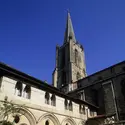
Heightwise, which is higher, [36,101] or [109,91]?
[109,91]

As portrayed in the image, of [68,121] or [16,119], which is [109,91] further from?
[16,119]

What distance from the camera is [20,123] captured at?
40.8 feet

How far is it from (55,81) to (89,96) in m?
14.2

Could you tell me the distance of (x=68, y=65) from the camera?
36.6 m

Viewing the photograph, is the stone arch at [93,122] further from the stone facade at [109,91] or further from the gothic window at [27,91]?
the gothic window at [27,91]

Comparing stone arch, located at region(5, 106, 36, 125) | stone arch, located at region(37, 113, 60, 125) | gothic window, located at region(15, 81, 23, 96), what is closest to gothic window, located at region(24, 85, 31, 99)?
gothic window, located at region(15, 81, 23, 96)

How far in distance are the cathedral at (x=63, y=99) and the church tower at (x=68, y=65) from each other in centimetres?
27

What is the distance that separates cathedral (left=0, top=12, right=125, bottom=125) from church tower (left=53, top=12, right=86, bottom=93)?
0.89 ft

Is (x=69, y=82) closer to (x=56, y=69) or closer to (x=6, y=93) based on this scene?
(x=56, y=69)

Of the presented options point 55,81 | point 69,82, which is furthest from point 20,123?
point 55,81

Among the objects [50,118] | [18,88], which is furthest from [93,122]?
[18,88]

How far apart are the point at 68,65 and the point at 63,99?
19.6 m

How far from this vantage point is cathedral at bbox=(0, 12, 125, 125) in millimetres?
12445

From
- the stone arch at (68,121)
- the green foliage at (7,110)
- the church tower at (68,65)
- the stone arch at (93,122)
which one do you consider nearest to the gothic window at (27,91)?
the green foliage at (7,110)
